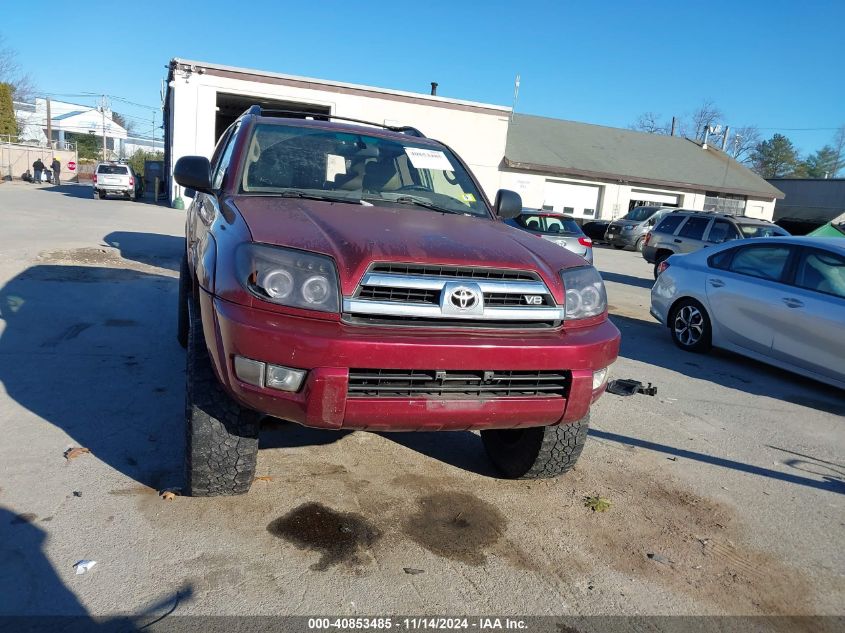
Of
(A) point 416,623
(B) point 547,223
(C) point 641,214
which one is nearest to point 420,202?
(A) point 416,623

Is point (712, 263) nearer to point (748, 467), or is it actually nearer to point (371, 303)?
point (748, 467)

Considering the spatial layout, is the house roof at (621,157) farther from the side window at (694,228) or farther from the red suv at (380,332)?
the red suv at (380,332)

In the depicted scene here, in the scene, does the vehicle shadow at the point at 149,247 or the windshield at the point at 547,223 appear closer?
the vehicle shadow at the point at 149,247

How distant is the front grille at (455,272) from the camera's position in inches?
111

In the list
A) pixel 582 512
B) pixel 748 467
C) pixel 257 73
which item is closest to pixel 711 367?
pixel 748 467

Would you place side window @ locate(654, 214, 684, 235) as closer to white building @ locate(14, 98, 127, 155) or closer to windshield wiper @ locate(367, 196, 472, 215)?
windshield wiper @ locate(367, 196, 472, 215)

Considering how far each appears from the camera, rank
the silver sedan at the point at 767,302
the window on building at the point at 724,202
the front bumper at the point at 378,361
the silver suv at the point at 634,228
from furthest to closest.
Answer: the window on building at the point at 724,202
the silver suv at the point at 634,228
the silver sedan at the point at 767,302
the front bumper at the point at 378,361

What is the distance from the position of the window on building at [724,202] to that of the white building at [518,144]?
55 millimetres

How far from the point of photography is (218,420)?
9.80 feet

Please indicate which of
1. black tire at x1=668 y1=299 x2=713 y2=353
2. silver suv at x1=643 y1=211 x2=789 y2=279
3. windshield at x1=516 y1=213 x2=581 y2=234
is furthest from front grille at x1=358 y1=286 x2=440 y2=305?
silver suv at x1=643 y1=211 x2=789 y2=279

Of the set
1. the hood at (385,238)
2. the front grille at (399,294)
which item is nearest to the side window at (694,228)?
the hood at (385,238)

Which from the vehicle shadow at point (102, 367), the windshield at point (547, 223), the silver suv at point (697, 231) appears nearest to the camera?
the vehicle shadow at point (102, 367)

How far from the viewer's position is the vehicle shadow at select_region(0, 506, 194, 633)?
2314 mm

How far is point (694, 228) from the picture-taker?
14273mm
